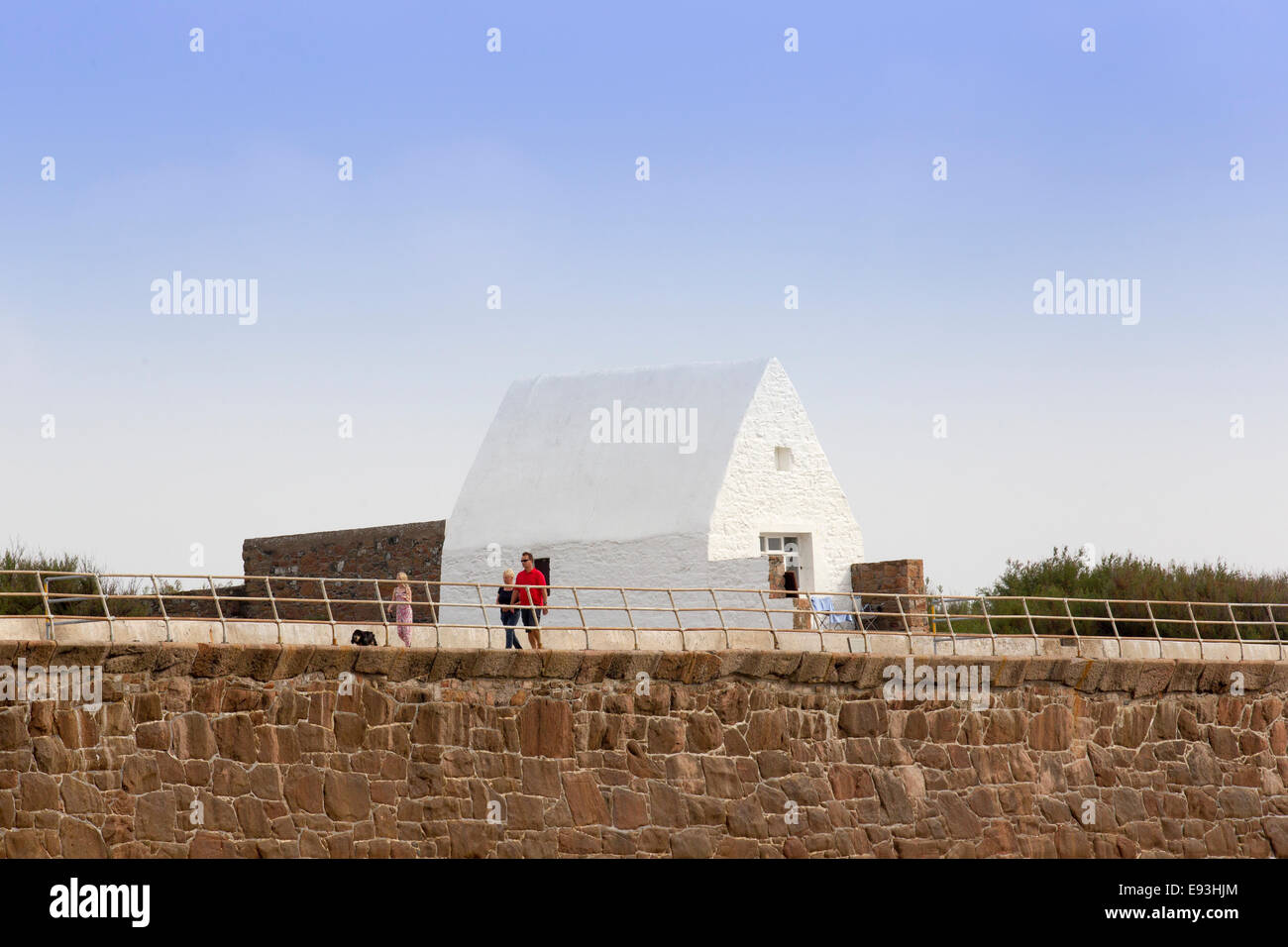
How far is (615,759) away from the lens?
54.5 ft

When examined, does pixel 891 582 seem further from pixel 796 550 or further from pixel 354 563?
pixel 354 563

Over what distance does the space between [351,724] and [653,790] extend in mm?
3130

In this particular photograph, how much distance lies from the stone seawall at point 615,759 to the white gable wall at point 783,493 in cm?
707

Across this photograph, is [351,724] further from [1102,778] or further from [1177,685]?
[1177,685]

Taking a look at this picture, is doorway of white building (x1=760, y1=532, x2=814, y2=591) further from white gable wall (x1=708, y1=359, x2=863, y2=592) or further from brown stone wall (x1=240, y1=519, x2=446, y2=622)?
brown stone wall (x1=240, y1=519, x2=446, y2=622)

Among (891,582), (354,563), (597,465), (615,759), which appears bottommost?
(615,759)

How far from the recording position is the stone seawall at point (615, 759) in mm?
14617

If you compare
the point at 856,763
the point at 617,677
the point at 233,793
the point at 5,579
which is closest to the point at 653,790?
the point at 617,677

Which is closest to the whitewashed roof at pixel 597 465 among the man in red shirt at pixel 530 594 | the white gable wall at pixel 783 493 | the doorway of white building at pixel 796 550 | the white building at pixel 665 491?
the white building at pixel 665 491

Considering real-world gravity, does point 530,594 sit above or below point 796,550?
below

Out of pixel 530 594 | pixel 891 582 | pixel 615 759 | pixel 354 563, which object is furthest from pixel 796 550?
pixel 615 759

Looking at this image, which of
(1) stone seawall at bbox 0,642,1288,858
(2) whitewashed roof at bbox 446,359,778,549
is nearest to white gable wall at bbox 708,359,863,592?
(2) whitewashed roof at bbox 446,359,778,549

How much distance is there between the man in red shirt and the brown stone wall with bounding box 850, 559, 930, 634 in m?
7.61

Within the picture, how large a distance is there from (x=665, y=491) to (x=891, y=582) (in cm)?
373
